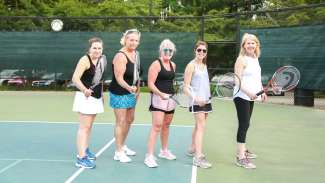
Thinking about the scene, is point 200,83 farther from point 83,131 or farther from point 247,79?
point 83,131

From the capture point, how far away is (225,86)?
6.12m

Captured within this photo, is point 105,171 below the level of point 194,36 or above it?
below

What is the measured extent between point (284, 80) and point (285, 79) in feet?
0.06

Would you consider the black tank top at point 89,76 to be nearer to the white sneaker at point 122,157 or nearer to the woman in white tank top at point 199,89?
the white sneaker at point 122,157

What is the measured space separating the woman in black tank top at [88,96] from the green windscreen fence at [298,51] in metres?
7.24

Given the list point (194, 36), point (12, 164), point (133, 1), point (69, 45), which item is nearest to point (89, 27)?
point (69, 45)

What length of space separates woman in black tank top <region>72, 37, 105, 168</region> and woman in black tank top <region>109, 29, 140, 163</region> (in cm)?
19

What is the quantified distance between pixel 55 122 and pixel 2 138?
6.23 feet

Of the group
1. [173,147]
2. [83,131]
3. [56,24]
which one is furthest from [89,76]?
[56,24]

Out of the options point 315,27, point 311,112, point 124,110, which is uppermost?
point 315,27

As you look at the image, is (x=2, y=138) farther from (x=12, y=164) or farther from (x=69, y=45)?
(x=69, y=45)

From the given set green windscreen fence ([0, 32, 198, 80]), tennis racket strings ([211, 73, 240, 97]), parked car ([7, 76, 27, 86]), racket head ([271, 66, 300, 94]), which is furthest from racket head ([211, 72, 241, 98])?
parked car ([7, 76, 27, 86])

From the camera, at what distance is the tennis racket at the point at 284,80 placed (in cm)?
614

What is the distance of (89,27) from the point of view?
17.1 meters
